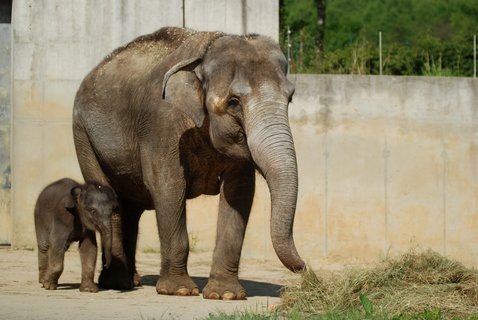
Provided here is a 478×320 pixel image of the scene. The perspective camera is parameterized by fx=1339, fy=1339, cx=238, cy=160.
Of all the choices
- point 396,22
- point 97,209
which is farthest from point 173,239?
point 396,22

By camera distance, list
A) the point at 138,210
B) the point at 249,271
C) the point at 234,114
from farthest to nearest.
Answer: the point at 249,271
the point at 138,210
the point at 234,114

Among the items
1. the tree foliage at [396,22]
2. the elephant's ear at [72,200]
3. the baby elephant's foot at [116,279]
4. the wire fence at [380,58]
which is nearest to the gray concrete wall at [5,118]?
the wire fence at [380,58]

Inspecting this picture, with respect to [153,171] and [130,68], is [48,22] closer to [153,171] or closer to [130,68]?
[130,68]

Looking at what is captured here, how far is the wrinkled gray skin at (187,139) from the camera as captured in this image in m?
10.1

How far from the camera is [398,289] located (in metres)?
10.2

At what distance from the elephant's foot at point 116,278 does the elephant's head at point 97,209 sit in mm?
523

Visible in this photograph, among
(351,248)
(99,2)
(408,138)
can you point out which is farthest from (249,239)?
(99,2)

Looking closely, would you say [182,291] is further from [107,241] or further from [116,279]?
[116,279]

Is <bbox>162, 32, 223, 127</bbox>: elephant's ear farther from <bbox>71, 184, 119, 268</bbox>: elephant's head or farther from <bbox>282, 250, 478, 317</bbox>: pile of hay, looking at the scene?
<bbox>282, 250, 478, 317</bbox>: pile of hay

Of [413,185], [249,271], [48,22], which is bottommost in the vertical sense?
[249,271]

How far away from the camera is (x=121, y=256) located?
1194cm

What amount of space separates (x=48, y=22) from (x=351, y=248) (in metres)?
4.54

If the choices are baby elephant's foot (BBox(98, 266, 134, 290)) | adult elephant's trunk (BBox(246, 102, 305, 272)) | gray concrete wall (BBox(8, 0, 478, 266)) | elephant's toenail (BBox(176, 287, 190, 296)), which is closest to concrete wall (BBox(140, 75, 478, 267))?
gray concrete wall (BBox(8, 0, 478, 266))

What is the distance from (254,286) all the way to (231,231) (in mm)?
1622
